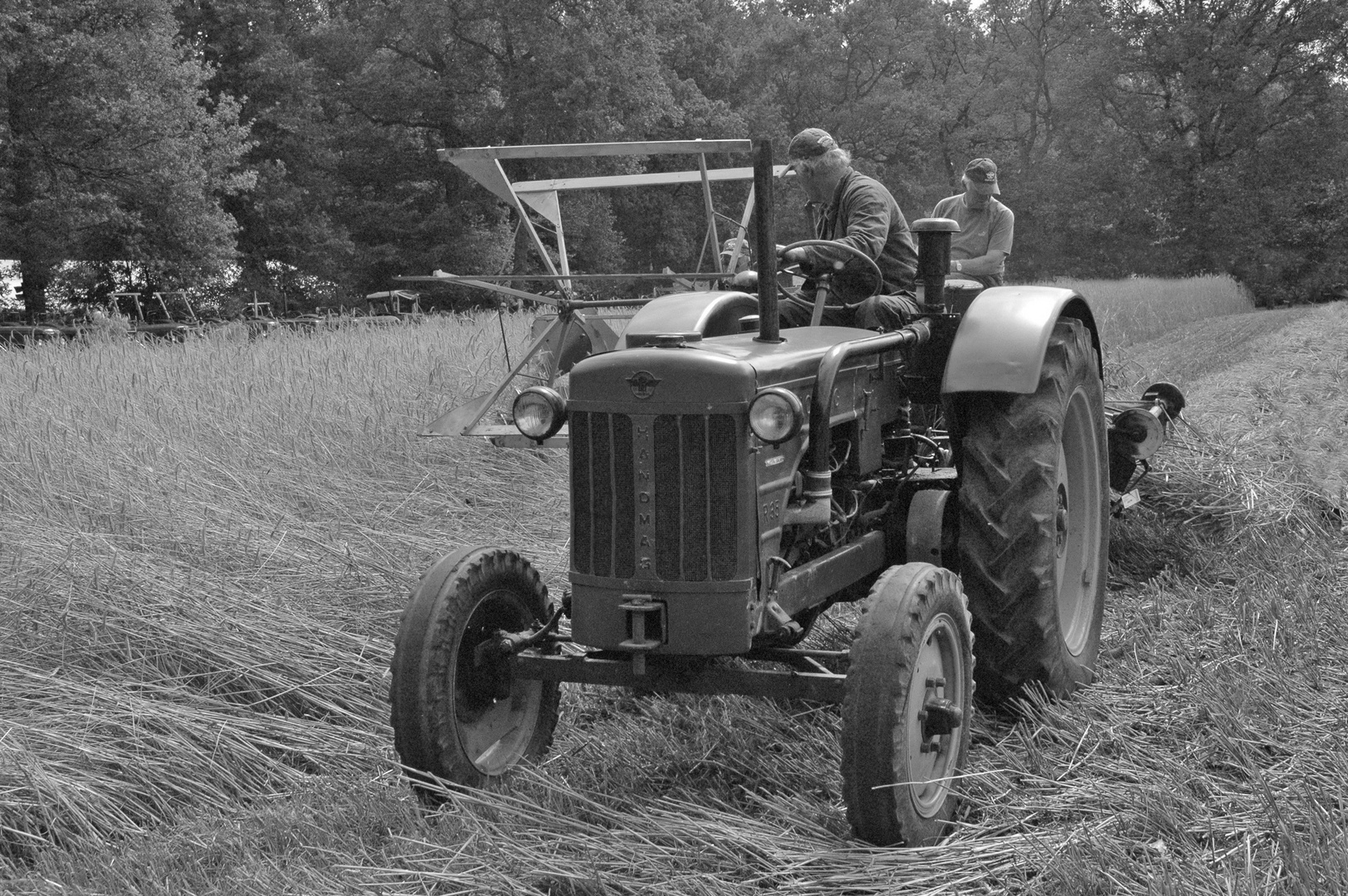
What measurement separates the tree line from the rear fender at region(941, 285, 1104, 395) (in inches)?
776

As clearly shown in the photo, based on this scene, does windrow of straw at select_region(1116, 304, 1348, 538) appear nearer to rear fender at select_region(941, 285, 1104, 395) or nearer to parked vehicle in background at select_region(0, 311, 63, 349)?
rear fender at select_region(941, 285, 1104, 395)

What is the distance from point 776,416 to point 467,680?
3.53ft

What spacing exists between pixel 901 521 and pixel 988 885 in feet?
4.86

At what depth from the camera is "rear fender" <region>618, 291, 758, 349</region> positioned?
4168 millimetres

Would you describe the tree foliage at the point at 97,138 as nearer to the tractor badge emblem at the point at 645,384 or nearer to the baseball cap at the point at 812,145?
the baseball cap at the point at 812,145

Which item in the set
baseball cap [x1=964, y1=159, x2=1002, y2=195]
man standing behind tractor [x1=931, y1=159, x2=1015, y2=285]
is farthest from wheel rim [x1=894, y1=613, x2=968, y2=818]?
baseball cap [x1=964, y1=159, x2=1002, y2=195]

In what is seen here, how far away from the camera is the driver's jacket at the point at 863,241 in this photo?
4.42m

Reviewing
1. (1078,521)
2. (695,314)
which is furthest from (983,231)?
(695,314)

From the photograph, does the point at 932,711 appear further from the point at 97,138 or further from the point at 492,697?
the point at 97,138

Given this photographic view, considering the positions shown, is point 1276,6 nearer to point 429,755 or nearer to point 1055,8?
point 1055,8

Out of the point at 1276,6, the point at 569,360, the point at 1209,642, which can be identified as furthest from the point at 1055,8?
the point at 1209,642

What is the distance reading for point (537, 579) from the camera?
363 centimetres

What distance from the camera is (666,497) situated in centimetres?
314

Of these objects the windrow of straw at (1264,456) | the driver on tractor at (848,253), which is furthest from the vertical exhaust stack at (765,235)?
the windrow of straw at (1264,456)
